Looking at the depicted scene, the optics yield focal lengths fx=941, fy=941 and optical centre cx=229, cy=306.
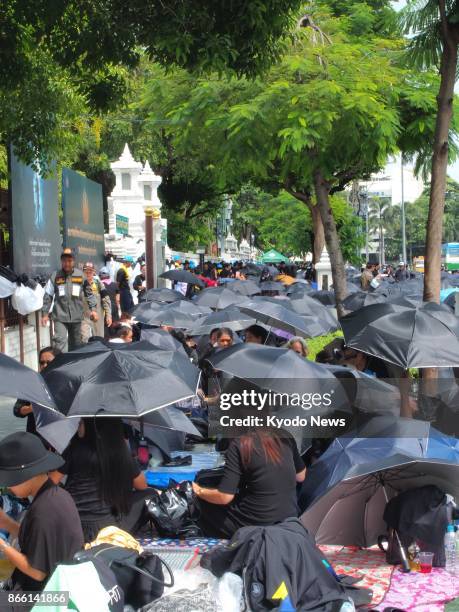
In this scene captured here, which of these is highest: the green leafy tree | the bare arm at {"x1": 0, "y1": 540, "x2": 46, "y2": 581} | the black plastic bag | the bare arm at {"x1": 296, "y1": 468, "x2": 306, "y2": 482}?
the green leafy tree

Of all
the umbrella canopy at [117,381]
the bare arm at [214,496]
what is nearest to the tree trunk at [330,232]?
the umbrella canopy at [117,381]

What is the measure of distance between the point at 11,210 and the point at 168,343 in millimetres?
4985

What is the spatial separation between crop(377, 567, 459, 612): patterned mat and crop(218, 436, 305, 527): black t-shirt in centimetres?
84

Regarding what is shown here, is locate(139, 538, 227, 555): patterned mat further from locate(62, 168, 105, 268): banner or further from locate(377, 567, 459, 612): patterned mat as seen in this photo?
locate(62, 168, 105, 268): banner

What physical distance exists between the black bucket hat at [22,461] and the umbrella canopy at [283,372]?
10.1 feet

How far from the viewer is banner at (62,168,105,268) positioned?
60.0ft

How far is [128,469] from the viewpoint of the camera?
6695 mm

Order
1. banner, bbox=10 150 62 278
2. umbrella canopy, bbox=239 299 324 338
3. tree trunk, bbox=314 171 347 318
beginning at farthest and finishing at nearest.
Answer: tree trunk, bbox=314 171 347 318 → banner, bbox=10 150 62 278 → umbrella canopy, bbox=239 299 324 338

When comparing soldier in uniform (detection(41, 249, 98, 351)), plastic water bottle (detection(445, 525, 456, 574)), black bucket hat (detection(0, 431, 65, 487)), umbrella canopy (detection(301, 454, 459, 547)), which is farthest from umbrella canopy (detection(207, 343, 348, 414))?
soldier in uniform (detection(41, 249, 98, 351))

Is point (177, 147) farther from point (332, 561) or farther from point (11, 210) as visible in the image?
point (332, 561)

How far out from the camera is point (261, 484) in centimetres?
639

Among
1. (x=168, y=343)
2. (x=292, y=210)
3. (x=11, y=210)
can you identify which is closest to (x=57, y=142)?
(x=11, y=210)

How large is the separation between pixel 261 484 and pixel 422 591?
50.5 inches

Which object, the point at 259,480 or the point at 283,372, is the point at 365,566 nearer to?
the point at 259,480
